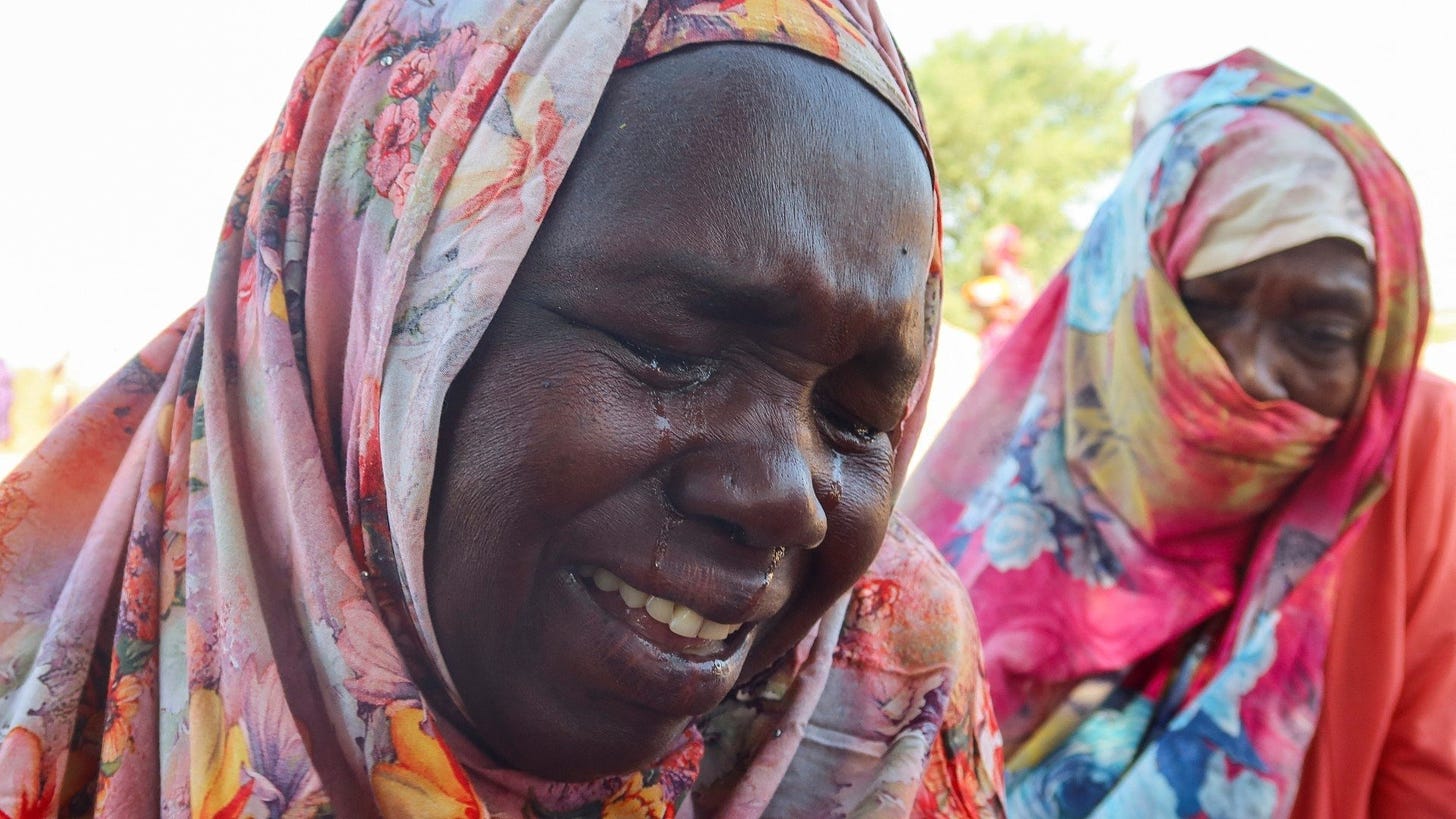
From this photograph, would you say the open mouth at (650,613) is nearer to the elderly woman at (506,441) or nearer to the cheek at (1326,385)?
the elderly woman at (506,441)

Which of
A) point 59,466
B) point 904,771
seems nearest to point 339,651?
point 59,466

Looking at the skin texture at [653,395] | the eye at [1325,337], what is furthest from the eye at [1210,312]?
the skin texture at [653,395]

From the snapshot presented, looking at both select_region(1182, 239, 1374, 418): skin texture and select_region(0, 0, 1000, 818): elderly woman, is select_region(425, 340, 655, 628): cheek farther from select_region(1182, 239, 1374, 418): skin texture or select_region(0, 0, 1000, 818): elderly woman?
select_region(1182, 239, 1374, 418): skin texture

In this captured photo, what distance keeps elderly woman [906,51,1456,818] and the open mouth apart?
185cm

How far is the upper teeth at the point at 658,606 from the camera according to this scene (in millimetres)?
1364

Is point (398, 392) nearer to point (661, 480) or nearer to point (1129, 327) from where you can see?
point (661, 480)

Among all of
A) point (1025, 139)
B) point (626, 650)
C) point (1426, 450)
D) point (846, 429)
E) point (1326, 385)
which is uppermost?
point (846, 429)

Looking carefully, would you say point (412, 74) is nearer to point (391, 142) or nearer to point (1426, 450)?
point (391, 142)

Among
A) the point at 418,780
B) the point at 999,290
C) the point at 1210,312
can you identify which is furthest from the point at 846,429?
the point at 999,290

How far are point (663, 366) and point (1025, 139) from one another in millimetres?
27224

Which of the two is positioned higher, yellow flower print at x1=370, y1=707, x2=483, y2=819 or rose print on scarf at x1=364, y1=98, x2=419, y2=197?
rose print on scarf at x1=364, y1=98, x2=419, y2=197

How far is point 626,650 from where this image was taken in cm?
135

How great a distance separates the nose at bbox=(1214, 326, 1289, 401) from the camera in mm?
3037

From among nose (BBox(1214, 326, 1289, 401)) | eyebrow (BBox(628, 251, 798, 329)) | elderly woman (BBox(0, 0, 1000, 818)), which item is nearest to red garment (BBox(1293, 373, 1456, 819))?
nose (BBox(1214, 326, 1289, 401))
